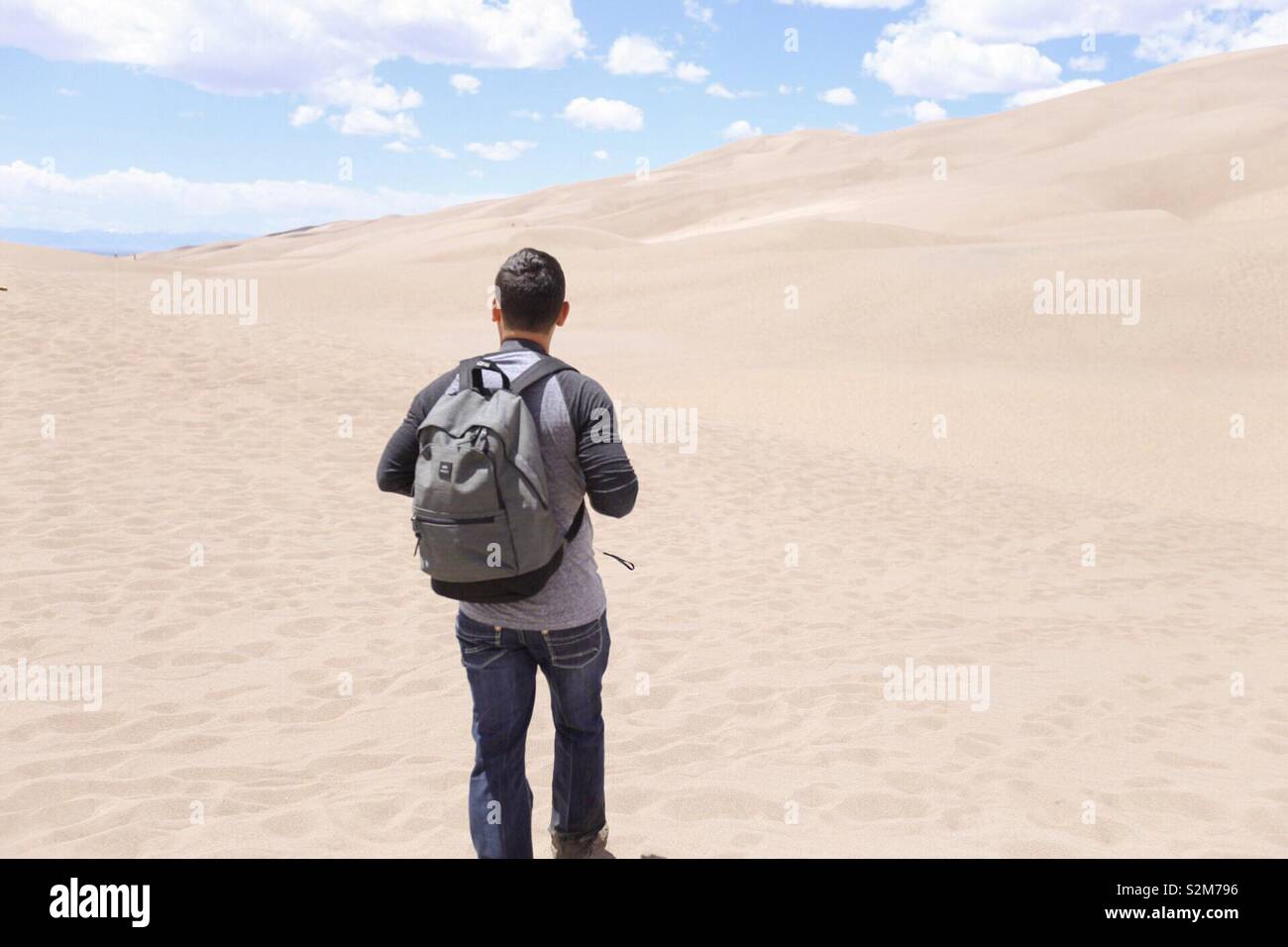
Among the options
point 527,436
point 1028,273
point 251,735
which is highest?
point 1028,273

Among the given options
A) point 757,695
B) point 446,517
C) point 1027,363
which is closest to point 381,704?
point 757,695

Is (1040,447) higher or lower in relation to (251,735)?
higher

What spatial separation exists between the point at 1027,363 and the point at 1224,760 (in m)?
16.1

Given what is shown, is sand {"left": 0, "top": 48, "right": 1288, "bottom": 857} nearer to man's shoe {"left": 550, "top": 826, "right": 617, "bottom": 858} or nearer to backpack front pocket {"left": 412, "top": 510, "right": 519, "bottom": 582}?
man's shoe {"left": 550, "top": 826, "right": 617, "bottom": 858}

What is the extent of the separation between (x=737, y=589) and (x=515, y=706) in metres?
4.91

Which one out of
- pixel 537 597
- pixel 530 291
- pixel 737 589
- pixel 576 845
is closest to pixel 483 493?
pixel 537 597

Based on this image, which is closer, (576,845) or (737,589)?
(576,845)

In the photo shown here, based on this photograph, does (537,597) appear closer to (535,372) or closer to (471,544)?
(471,544)

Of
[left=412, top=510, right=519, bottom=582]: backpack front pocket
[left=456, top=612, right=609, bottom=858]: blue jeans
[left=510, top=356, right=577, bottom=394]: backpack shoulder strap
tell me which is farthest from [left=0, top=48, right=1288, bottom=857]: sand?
[left=510, top=356, right=577, bottom=394]: backpack shoulder strap

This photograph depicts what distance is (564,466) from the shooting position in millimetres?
2766

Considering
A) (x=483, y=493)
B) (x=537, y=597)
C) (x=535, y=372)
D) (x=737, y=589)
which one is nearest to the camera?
(x=483, y=493)

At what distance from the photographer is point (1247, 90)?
270 ft
